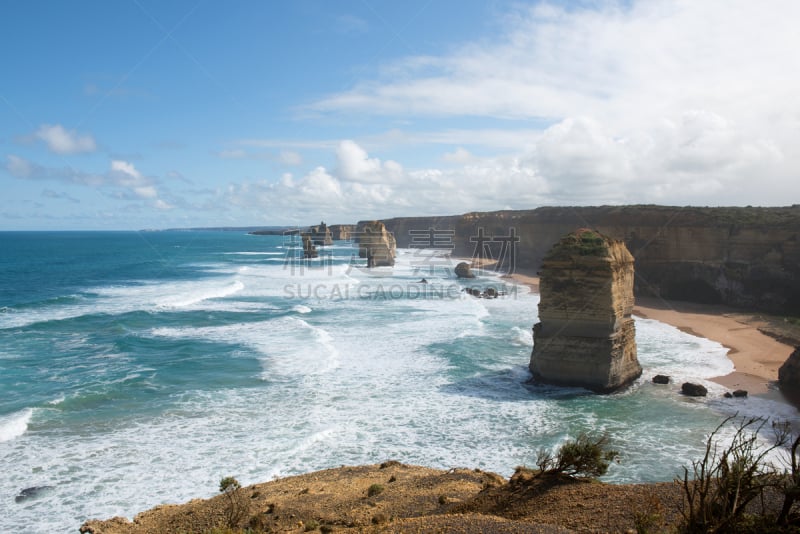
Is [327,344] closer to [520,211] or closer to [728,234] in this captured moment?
[728,234]

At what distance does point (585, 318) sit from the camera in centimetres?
1864

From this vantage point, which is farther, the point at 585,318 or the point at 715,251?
the point at 715,251

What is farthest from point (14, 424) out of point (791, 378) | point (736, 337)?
point (736, 337)

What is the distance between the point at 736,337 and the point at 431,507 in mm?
26860

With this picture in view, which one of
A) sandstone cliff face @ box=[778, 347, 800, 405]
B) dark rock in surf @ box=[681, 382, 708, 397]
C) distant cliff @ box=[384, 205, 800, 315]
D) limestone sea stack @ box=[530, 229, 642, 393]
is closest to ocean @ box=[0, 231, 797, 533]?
dark rock in surf @ box=[681, 382, 708, 397]

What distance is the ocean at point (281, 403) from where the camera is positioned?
1276 centimetres

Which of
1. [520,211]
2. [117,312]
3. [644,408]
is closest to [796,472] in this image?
[644,408]

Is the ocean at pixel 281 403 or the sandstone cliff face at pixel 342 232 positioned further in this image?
the sandstone cliff face at pixel 342 232

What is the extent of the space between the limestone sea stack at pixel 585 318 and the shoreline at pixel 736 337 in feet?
16.6

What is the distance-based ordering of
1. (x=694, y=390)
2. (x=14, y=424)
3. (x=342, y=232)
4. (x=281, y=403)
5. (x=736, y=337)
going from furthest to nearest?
(x=342, y=232), (x=736, y=337), (x=694, y=390), (x=281, y=403), (x=14, y=424)

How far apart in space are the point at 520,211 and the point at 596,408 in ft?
223

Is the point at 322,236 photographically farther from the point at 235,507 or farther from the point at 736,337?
the point at 235,507

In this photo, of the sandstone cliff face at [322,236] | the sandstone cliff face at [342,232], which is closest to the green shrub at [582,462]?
the sandstone cliff face at [322,236]

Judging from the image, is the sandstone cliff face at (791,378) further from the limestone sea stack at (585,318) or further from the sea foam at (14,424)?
the sea foam at (14,424)
